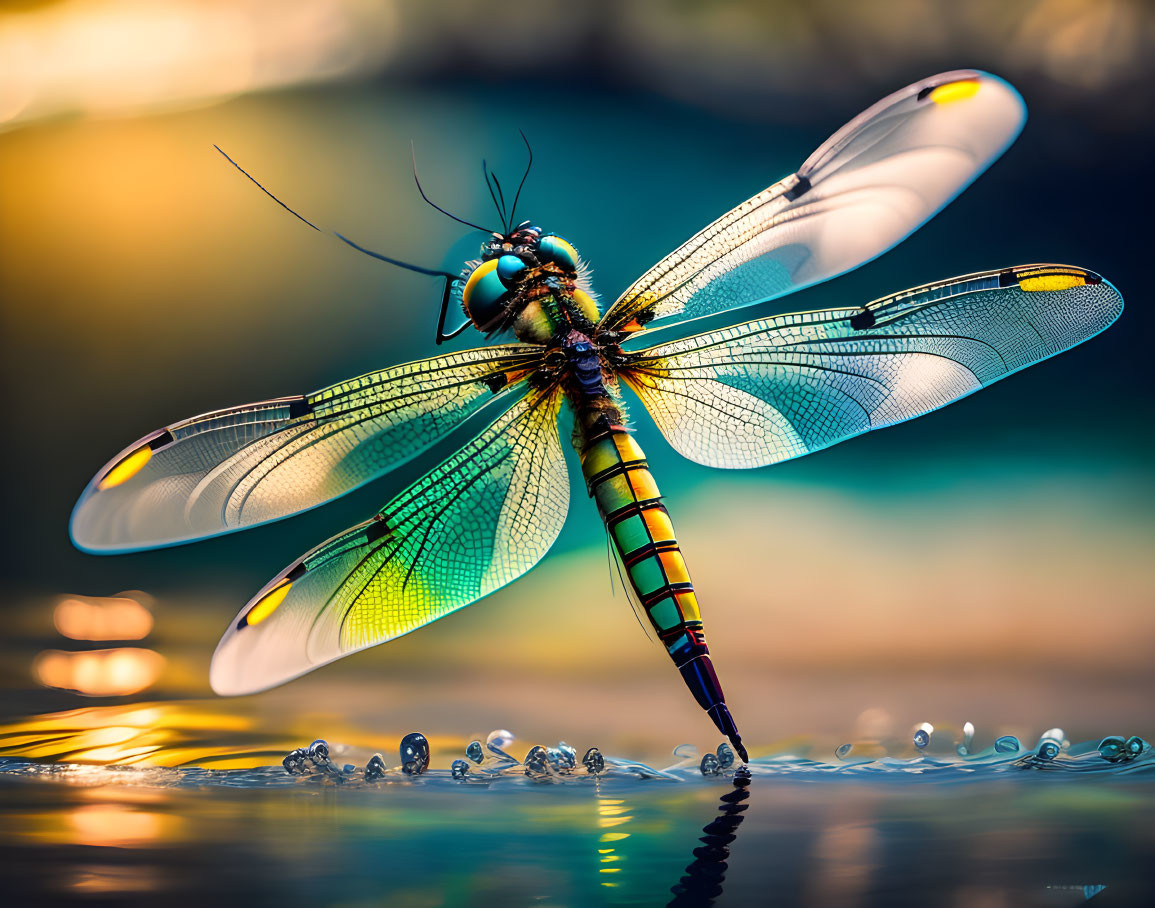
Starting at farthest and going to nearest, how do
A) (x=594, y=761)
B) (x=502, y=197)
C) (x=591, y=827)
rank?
1. (x=502, y=197)
2. (x=594, y=761)
3. (x=591, y=827)

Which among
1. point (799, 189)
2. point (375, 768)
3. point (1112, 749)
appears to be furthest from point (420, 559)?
point (1112, 749)

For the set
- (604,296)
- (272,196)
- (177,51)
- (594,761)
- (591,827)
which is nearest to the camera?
(591,827)

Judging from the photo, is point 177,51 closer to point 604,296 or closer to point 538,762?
point 604,296

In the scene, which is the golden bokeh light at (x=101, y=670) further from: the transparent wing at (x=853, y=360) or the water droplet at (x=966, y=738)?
the water droplet at (x=966, y=738)

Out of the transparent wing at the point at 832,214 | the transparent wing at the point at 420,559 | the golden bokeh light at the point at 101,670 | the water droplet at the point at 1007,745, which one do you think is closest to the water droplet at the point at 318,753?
the transparent wing at the point at 420,559

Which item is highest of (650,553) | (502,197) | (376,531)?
(502,197)

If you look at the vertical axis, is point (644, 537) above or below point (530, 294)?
below
